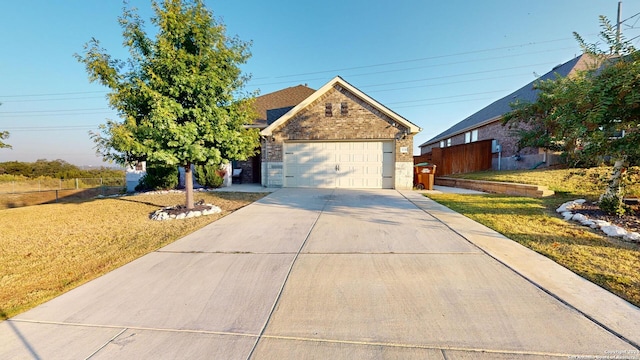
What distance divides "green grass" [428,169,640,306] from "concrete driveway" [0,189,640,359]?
1.14 feet

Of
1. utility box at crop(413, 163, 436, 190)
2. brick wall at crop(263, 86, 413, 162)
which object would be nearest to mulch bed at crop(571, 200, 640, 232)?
utility box at crop(413, 163, 436, 190)

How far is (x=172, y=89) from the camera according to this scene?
551 centimetres

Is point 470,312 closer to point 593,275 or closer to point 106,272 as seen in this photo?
point 593,275

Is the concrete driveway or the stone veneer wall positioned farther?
the stone veneer wall

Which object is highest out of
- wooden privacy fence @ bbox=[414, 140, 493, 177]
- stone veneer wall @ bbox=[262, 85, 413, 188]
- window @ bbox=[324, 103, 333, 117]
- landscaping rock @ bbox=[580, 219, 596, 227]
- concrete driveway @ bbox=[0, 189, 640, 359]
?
window @ bbox=[324, 103, 333, 117]

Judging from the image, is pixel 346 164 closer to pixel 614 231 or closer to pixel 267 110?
pixel 267 110

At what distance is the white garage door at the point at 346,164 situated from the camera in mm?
10969

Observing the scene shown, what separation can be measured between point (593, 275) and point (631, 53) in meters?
4.03

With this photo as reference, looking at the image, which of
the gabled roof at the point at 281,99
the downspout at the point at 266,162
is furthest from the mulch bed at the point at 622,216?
the gabled roof at the point at 281,99

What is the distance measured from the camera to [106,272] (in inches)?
128

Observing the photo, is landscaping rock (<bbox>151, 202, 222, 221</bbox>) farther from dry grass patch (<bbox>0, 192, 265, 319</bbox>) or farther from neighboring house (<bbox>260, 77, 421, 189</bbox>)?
neighboring house (<bbox>260, 77, 421, 189</bbox>)

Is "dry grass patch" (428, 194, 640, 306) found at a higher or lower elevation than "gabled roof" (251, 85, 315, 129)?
lower

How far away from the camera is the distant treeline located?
85.8 ft

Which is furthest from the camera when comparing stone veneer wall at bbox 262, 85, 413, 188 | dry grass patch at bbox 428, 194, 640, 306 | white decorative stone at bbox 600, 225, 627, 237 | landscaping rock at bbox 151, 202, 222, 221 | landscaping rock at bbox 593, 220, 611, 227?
stone veneer wall at bbox 262, 85, 413, 188
